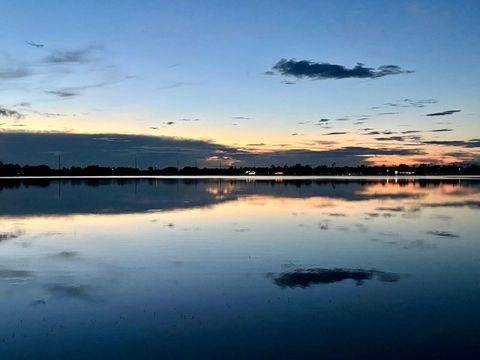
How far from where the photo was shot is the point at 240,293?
44.0 feet

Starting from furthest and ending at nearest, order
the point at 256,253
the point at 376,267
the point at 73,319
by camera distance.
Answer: the point at 256,253 → the point at 376,267 → the point at 73,319

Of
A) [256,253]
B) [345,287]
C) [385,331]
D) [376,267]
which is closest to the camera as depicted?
[385,331]

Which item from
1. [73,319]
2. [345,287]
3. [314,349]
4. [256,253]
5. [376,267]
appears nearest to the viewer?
[314,349]

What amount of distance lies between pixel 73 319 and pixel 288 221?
2011 centimetres

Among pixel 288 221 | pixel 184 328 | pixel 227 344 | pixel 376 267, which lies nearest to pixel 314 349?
pixel 227 344

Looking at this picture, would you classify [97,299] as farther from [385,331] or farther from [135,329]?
[385,331]

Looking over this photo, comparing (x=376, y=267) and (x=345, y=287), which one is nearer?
(x=345, y=287)

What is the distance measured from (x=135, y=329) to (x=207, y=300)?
8.30 ft

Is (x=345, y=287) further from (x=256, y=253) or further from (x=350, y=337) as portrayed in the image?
(x=256, y=253)

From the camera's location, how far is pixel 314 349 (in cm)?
954

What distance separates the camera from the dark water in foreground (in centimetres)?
982

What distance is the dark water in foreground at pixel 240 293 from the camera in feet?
32.2

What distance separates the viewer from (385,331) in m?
10.4

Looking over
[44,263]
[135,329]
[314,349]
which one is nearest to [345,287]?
[314,349]
